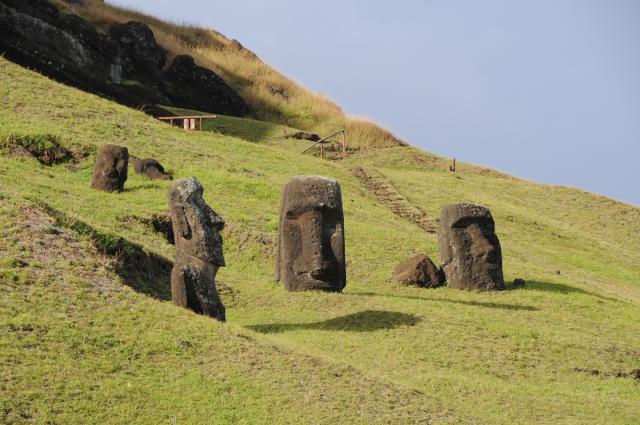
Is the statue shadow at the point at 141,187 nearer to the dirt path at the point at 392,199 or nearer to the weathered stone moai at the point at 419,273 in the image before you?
the weathered stone moai at the point at 419,273

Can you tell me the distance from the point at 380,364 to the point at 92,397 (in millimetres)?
6332

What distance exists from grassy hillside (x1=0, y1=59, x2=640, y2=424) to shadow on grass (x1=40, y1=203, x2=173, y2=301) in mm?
66

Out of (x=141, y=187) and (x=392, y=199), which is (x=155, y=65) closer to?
(x=392, y=199)

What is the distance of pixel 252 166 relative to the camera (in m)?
44.2

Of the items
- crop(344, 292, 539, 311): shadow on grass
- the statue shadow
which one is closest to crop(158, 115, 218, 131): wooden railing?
the statue shadow

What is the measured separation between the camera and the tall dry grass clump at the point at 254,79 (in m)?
65.5

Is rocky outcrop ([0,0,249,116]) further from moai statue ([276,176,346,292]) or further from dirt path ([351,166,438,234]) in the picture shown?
moai statue ([276,176,346,292])

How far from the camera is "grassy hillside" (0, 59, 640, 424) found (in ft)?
55.7

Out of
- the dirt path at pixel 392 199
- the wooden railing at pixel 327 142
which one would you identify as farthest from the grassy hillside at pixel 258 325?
the wooden railing at pixel 327 142

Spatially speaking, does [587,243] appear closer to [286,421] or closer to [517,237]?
[517,237]

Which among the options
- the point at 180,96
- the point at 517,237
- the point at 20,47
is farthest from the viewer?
the point at 180,96

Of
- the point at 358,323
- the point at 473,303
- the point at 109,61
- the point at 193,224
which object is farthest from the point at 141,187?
the point at 109,61

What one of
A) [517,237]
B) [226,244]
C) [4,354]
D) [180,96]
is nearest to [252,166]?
[517,237]

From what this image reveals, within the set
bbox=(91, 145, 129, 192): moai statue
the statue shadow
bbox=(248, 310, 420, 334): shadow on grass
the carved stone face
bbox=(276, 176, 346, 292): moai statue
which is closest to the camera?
the carved stone face
